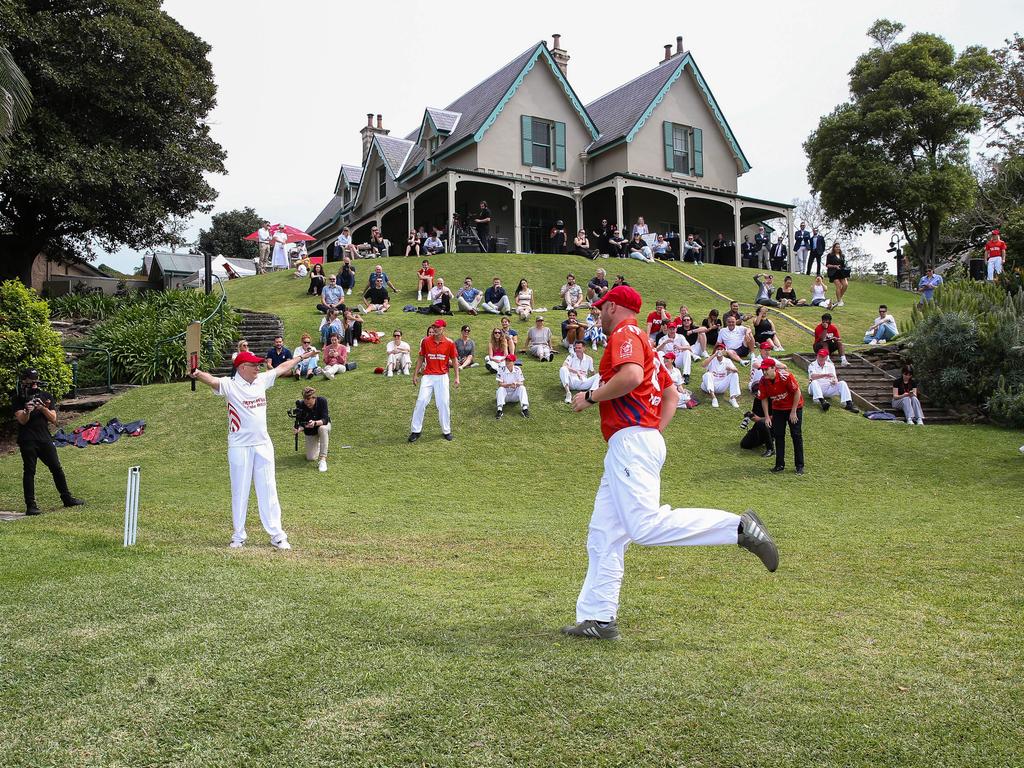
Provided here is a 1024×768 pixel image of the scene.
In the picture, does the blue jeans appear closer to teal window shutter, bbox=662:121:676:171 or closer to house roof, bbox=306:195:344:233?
teal window shutter, bbox=662:121:676:171

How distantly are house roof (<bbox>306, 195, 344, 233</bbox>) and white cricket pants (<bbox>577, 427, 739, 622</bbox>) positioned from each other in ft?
140

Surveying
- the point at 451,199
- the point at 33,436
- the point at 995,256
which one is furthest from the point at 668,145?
the point at 33,436

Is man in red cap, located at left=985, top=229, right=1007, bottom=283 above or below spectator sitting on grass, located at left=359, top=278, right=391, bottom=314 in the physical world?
above

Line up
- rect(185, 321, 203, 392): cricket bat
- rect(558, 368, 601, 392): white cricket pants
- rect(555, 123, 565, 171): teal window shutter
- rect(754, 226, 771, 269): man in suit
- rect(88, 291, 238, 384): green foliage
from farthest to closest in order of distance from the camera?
rect(754, 226, 771, 269): man in suit → rect(555, 123, 565, 171): teal window shutter → rect(88, 291, 238, 384): green foliage → rect(558, 368, 601, 392): white cricket pants → rect(185, 321, 203, 392): cricket bat

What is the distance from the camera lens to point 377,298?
23.0m

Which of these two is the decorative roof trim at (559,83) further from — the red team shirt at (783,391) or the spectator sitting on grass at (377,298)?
the red team shirt at (783,391)

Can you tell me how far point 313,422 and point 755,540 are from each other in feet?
31.6

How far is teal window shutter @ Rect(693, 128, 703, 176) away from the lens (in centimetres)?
3547

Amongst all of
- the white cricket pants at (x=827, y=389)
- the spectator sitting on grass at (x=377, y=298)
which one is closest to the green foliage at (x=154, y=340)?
the spectator sitting on grass at (x=377, y=298)

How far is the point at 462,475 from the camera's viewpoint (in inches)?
487

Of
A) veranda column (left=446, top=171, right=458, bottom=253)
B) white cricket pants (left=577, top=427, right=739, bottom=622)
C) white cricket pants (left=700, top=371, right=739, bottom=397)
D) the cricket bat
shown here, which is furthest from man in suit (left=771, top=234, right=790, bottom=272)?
white cricket pants (left=577, top=427, right=739, bottom=622)

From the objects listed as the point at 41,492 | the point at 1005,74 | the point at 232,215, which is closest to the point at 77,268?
the point at 232,215

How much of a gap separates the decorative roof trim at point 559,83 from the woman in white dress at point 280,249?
8850 mm

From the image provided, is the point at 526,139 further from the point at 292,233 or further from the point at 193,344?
the point at 193,344
